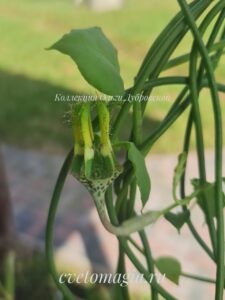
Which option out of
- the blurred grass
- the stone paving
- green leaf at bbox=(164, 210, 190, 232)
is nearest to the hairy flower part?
green leaf at bbox=(164, 210, 190, 232)

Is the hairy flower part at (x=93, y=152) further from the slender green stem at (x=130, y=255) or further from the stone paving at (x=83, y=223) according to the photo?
the stone paving at (x=83, y=223)

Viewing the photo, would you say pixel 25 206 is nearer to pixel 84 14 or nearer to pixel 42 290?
pixel 42 290

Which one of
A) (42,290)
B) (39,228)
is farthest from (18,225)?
(42,290)

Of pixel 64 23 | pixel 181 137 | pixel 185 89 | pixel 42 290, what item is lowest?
pixel 42 290

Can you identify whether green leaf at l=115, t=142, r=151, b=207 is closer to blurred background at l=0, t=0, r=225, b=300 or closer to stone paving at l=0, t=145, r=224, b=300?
blurred background at l=0, t=0, r=225, b=300

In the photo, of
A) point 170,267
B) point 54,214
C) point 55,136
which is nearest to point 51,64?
point 55,136

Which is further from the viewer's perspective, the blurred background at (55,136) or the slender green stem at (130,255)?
the blurred background at (55,136)

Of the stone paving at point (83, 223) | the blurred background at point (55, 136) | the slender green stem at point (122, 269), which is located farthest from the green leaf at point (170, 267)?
the stone paving at point (83, 223)
